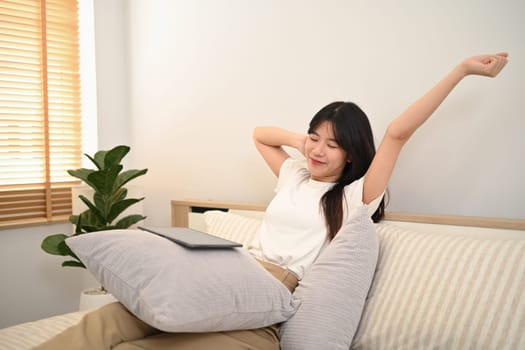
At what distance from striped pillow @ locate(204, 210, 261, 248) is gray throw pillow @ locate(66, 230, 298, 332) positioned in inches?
23.2

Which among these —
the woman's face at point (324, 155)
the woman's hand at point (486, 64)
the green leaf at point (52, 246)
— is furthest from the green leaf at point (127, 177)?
the woman's hand at point (486, 64)

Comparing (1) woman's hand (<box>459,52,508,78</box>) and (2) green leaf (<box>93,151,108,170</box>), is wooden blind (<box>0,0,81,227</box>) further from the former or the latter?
(1) woman's hand (<box>459,52,508,78</box>)

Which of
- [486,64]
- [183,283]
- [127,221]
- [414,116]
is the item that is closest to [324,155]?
[414,116]

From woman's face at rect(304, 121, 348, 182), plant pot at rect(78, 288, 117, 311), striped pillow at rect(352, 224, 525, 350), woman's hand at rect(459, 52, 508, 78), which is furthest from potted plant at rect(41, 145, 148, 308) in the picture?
woman's hand at rect(459, 52, 508, 78)

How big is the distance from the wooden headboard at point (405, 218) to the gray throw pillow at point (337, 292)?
1.01ft

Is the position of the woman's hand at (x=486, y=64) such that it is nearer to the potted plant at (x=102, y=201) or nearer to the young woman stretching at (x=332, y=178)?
the young woman stretching at (x=332, y=178)

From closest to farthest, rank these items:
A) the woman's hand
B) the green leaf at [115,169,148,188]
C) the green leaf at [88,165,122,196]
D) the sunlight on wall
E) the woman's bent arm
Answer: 1. the woman's hand
2. the woman's bent arm
3. the green leaf at [88,165,122,196]
4. the green leaf at [115,169,148,188]
5. the sunlight on wall

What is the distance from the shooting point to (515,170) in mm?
1567

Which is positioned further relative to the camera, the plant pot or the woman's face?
the plant pot

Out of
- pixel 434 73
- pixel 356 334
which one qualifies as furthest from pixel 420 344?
pixel 434 73

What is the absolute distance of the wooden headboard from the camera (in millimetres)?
1426

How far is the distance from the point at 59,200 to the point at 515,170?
A: 2213 mm

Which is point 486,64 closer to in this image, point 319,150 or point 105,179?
point 319,150

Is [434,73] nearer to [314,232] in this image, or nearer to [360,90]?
[360,90]
